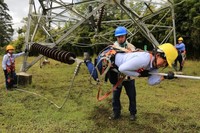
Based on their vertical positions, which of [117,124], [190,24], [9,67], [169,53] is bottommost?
[117,124]

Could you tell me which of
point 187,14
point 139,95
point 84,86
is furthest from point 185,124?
point 187,14

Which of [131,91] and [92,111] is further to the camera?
[92,111]

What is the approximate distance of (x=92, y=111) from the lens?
681 centimetres

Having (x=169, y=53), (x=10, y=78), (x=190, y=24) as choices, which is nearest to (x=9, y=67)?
(x=10, y=78)

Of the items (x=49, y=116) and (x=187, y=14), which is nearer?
(x=49, y=116)

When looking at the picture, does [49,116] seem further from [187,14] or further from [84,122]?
[187,14]

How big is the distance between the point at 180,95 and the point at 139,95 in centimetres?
116

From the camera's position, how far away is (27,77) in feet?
31.7

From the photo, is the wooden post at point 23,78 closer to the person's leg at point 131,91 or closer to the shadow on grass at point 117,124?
the shadow on grass at point 117,124

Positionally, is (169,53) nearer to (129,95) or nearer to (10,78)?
(129,95)

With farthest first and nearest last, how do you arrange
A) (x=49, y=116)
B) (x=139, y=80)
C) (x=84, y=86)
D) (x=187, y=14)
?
(x=187, y=14) < (x=139, y=80) < (x=84, y=86) < (x=49, y=116)

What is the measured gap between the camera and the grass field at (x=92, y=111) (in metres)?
5.73

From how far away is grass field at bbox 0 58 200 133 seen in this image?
18.8 feet

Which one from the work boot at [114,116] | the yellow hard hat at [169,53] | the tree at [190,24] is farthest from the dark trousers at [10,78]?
the tree at [190,24]
